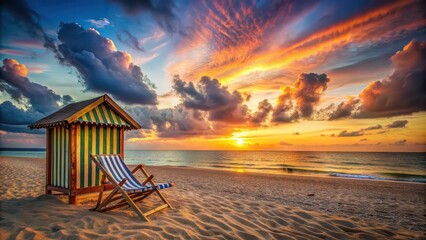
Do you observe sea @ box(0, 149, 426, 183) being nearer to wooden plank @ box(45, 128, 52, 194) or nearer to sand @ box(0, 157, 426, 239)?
sand @ box(0, 157, 426, 239)

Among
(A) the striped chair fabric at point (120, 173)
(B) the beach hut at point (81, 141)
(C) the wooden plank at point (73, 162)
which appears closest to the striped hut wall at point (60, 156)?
(B) the beach hut at point (81, 141)

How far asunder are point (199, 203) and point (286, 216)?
6.33ft

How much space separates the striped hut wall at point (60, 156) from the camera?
4.74 metres

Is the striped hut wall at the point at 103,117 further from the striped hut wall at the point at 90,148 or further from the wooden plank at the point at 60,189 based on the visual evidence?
the wooden plank at the point at 60,189

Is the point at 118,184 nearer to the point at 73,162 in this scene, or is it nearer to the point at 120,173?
the point at 120,173

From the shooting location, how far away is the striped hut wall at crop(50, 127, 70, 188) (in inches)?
187

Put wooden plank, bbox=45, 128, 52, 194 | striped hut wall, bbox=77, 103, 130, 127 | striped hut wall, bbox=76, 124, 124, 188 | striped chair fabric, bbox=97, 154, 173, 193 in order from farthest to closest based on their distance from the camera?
wooden plank, bbox=45, 128, 52, 194 → striped hut wall, bbox=77, 103, 130, 127 → striped hut wall, bbox=76, 124, 124, 188 → striped chair fabric, bbox=97, 154, 173, 193

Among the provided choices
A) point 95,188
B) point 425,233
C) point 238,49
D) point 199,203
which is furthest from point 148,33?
point 425,233

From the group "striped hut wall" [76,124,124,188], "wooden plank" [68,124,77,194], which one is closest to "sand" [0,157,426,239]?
"wooden plank" [68,124,77,194]

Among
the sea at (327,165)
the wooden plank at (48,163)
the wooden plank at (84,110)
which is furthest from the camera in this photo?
the sea at (327,165)

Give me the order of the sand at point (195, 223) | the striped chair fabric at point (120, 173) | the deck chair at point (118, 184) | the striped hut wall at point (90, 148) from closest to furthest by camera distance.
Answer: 1. the sand at point (195, 223)
2. the deck chair at point (118, 184)
3. the striped chair fabric at point (120, 173)
4. the striped hut wall at point (90, 148)

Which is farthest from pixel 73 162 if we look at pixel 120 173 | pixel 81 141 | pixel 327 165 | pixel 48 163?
pixel 327 165

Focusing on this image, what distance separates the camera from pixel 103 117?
521cm

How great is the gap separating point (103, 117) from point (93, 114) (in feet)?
0.79
